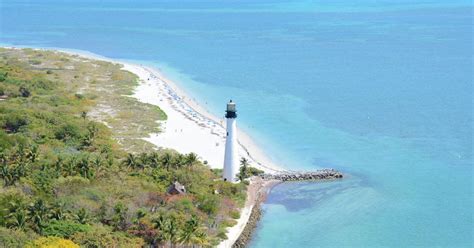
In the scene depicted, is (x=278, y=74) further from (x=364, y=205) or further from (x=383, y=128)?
(x=364, y=205)

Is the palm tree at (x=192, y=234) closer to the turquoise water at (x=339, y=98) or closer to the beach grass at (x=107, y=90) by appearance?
the turquoise water at (x=339, y=98)

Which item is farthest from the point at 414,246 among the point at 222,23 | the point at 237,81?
the point at 222,23

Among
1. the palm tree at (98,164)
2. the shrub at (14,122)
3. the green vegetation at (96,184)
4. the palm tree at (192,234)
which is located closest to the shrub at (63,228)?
the green vegetation at (96,184)

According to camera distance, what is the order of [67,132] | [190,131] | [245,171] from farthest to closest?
[190,131], [67,132], [245,171]

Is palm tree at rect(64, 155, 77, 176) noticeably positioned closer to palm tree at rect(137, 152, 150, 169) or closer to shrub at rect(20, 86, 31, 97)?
palm tree at rect(137, 152, 150, 169)

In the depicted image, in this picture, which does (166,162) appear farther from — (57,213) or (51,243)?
(51,243)

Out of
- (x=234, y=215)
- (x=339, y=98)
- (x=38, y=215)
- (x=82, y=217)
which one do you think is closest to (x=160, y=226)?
(x=82, y=217)

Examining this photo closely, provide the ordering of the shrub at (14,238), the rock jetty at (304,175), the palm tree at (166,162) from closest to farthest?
the shrub at (14,238) → the palm tree at (166,162) → the rock jetty at (304,175)
